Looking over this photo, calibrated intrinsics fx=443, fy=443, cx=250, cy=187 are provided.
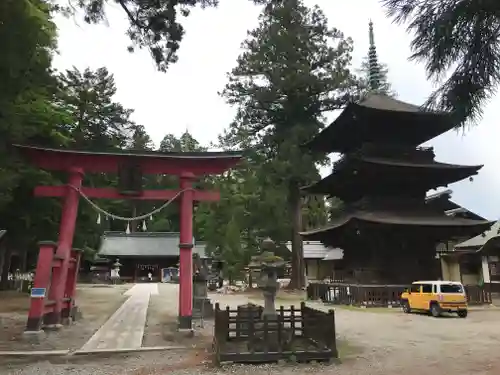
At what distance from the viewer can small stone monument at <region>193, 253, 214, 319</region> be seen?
15.1 metres

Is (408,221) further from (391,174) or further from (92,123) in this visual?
(92,123)

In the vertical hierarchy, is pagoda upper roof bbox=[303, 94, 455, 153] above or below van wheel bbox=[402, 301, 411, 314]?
above

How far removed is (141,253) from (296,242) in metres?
23.9

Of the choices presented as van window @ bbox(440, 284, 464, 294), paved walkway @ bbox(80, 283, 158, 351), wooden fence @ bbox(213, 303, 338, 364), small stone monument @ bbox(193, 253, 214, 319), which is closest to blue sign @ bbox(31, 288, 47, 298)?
paved walkway @ bbox(80, 283, 158, 351)

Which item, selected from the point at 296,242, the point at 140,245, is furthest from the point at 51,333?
the point at 140,245

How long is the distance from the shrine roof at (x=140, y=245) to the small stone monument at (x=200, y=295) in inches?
1243

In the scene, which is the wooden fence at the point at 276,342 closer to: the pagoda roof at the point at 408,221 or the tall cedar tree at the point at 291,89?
Result: the pagoda roof at the point at 408,221

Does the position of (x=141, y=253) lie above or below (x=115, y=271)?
above

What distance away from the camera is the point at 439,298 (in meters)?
16.3

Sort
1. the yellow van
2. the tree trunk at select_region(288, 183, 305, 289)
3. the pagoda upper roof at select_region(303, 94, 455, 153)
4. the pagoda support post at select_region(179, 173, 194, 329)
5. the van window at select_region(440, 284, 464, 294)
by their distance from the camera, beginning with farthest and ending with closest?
the tree trunk at select_region(288, 183, 305, 289) < the pagoda upper roof at select_region(303, 94, 455, 153) < the van window at select_region(440, 284, 464, 294) < the yellow van < the pagoda support post at select_region(179, 173, 194, 329)

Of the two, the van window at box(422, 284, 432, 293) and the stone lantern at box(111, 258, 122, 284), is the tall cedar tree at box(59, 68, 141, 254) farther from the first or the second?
the van window at box(422, 284, 432, 293)

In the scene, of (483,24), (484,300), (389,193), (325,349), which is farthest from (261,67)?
(483,24)

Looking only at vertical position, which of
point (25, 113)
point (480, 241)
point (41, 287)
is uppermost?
point (25, 113)

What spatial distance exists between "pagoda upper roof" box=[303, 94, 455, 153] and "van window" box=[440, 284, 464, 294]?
7.60 meters
